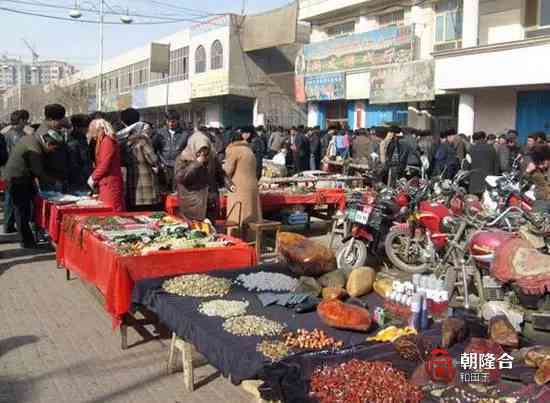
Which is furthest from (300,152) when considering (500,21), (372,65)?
(500,21)

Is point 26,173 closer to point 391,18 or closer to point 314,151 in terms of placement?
point 314,151

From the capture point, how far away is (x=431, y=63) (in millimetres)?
18781

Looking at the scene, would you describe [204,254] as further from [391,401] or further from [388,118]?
[388,118]

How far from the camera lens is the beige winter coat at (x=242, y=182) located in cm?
821

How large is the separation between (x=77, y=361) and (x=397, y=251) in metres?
4.67

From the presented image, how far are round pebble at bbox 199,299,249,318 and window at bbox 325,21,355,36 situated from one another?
72.1ft

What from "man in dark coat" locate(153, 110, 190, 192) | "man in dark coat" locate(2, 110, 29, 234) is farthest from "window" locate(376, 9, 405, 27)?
"man in dark coat" locate(2, 110, 29, 234)

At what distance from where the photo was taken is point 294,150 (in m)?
18.2

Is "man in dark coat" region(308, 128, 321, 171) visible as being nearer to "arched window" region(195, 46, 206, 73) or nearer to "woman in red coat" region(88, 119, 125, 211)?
"woman in red coat" region(88, 119, 125, 211)

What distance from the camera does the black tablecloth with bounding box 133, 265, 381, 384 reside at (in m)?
3.44

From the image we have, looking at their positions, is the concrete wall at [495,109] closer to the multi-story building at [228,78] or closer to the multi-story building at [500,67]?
the multi-story building at [500,67]

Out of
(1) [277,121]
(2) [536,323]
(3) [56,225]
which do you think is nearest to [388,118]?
(1) [277,121]

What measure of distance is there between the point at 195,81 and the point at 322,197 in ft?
80.9

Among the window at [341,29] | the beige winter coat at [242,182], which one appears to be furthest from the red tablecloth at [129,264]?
the window at [341,29]
